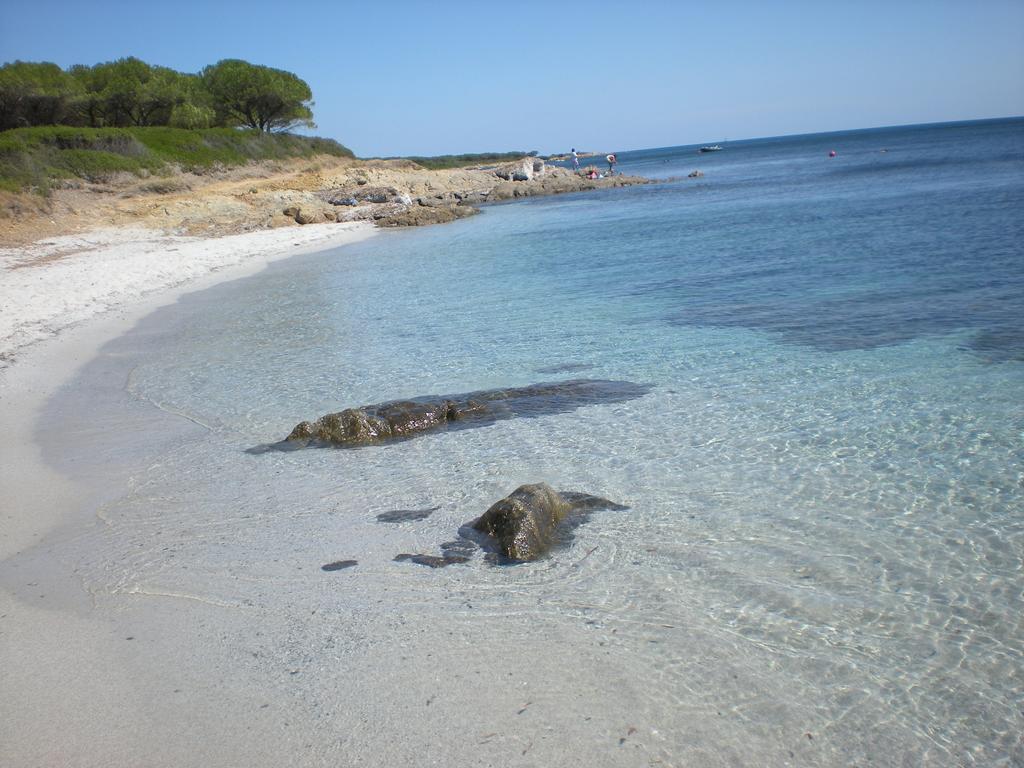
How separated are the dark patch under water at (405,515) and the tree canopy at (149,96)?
4611cm

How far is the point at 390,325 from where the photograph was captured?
14703mm

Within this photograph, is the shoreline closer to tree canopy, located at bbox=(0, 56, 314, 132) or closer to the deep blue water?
the deep blue water

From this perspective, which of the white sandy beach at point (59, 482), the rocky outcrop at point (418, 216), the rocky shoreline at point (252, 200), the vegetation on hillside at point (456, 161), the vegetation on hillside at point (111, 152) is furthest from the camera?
the vegetation on hillside at point (456, 161)

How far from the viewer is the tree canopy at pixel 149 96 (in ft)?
143

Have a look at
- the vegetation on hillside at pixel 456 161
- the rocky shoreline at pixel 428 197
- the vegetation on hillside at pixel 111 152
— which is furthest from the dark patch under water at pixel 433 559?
the vegetation on hillside at pixel 456 161

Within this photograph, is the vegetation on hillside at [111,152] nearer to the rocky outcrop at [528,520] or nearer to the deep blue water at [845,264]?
the deep blue water at [845,264]

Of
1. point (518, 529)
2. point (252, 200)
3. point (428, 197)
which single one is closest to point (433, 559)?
point (518, 529)

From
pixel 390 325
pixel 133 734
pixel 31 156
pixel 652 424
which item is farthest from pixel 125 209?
pixel 133 734

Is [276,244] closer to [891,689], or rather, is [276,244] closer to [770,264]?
[770,264]

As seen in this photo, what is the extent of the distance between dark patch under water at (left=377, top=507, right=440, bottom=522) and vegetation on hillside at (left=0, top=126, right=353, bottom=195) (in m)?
28.6

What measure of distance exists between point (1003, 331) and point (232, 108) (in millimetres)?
61190

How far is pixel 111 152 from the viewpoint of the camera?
38281mm

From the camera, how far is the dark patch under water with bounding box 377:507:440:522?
643cm

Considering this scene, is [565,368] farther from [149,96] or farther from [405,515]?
[149,96]
